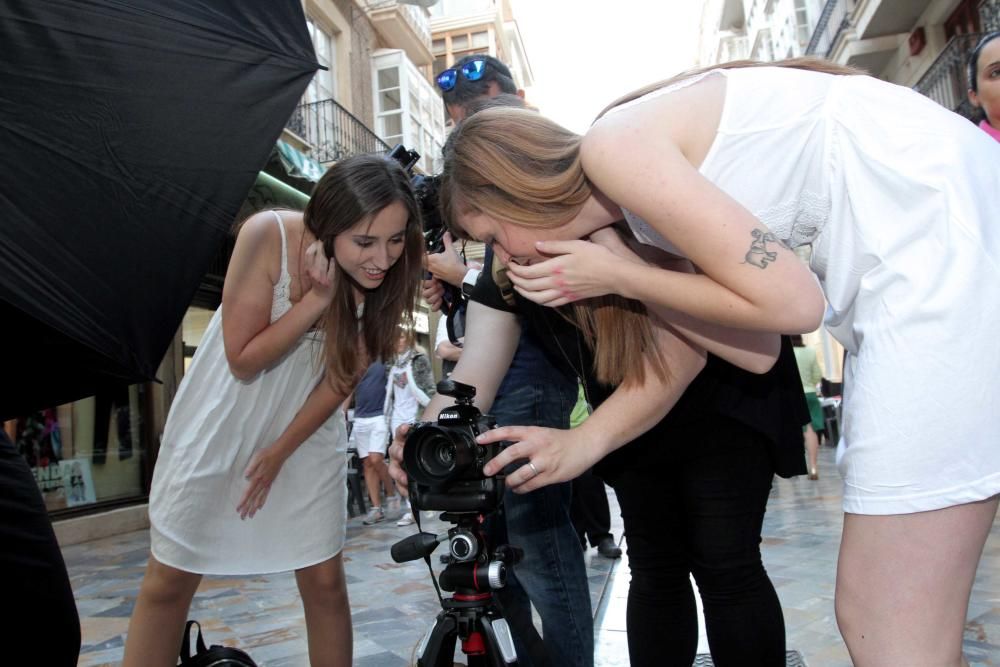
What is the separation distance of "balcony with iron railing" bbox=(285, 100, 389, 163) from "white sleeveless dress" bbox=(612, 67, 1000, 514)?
1206 cm

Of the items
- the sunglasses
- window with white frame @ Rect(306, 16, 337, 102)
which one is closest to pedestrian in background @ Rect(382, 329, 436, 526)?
the sunglasses

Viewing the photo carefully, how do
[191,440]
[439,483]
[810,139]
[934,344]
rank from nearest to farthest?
[934,344], [810,139], [439,483], [191,440]

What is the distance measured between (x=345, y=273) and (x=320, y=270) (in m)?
0.13

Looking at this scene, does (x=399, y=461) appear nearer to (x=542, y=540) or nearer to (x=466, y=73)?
(x=542, y=540)

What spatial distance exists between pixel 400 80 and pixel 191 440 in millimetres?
17081

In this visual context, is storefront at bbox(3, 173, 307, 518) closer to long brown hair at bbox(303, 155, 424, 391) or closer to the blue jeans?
long brown hair at bbox(303, 155, 424, 391)

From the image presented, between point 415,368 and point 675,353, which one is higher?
point 675,353

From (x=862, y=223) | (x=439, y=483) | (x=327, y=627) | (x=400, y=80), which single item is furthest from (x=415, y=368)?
(x=400, y=80)

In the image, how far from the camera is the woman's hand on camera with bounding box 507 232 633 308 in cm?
156

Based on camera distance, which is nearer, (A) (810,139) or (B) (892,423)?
(B) (892,423)

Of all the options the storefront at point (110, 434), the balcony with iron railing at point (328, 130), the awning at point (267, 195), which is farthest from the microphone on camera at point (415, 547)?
the balcony with iron railing at point (328, 130)

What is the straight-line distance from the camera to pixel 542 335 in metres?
2.26

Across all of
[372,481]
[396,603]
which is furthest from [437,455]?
[372,481]

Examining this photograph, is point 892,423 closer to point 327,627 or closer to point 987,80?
point 327,627
